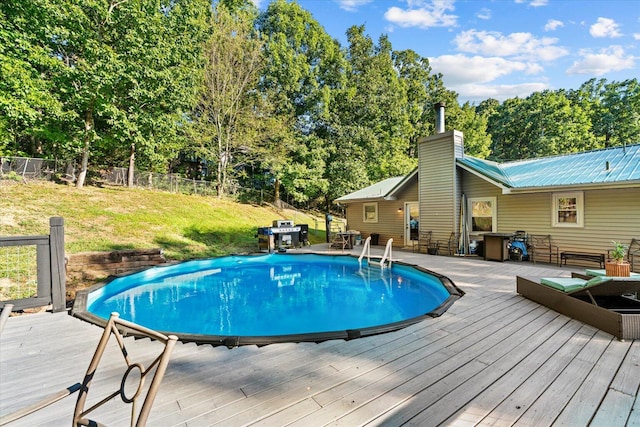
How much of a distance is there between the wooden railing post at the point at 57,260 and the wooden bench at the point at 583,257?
10.4 metres

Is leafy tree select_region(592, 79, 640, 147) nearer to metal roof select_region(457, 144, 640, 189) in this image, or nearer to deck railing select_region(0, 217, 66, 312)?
metal roof select_region(457, 144, 640, 189)

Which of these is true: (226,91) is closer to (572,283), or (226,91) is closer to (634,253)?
(572,283)

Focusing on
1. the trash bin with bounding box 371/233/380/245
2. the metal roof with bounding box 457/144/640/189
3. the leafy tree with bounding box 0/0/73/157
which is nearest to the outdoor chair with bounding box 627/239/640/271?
the metal roof with bounding box 457/144/640/189

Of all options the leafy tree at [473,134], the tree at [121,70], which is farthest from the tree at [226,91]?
the leafy tree at [473,134]

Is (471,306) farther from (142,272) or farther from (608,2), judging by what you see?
(608,2)

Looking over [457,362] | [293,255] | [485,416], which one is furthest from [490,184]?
[485,416]

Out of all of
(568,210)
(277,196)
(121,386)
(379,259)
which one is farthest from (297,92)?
(121,386)

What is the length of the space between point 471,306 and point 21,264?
9990 mm

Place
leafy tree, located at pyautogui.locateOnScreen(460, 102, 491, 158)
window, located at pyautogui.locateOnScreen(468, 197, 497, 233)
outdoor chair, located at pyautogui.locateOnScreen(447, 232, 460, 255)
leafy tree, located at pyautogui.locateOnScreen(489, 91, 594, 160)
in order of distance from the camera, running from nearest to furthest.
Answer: window, located at pyautogui.locateOnScreen(468, 197, 497, 233) < outdoor chair, located at pyautogui.locateOnScreen(447, 232, 460, 255) < leafy tree, located at pyautogui.locateOnScreen(489, 91, 594, 160) < leafy tree, located at pyautogui.locateOnScreen(460, 102, 491, 158)

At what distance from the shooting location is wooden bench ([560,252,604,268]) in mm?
7027

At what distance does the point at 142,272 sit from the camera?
7.62 metres

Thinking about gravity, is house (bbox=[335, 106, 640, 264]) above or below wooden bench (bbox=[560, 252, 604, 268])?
above

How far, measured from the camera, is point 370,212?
13.6 metres

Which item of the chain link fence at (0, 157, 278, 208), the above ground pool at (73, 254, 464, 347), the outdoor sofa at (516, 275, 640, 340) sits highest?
the chain link fence at (0, 157, 278, 208)
